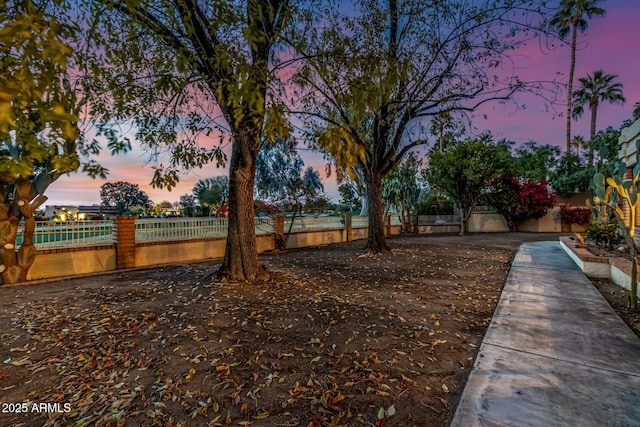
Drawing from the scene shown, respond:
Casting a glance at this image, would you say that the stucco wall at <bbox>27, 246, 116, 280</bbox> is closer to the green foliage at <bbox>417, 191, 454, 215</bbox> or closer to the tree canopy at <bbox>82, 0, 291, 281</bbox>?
the tree canopy at <bbox>82, 0, 291, 281</bbox>

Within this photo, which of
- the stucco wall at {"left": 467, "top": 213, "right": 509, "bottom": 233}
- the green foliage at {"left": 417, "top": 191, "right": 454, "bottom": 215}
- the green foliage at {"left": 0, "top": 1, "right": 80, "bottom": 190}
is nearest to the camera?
the green foliage at {"left": 0, "top": 1, "right": 80, "bottom": 190}

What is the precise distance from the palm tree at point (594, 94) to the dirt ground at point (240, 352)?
2758cm

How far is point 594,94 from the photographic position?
80.9 feet

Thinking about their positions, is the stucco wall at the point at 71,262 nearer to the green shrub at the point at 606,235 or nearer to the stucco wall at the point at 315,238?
the stucco wall at the point at 315,238

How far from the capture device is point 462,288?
566 centimetres

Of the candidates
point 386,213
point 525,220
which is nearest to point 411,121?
point 386,213

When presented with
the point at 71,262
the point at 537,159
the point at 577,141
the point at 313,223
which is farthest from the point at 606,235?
the point at 577,141

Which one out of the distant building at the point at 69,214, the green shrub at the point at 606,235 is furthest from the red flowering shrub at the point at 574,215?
the distant building at the point at 69,214

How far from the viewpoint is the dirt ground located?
7.29ft

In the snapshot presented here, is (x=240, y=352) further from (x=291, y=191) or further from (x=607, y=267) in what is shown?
(x=291, y=191)

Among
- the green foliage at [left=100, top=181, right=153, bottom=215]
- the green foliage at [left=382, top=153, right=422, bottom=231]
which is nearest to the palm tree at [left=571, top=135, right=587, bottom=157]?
the green foliage at [left=382, top=153, right=422, bottom=231]

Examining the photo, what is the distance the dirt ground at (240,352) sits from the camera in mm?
2221

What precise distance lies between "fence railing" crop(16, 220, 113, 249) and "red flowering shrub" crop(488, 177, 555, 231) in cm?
1844

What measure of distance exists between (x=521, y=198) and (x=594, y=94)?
589 inches
